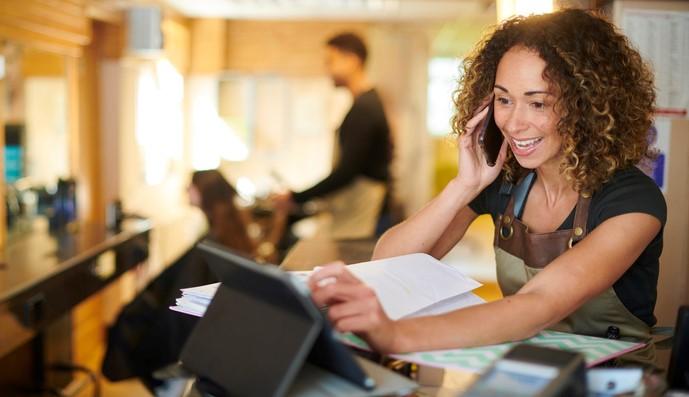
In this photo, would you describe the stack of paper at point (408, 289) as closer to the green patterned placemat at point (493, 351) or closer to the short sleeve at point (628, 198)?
the green patterned placemat at point (493, 351)

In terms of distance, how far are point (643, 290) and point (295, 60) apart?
6.69 metres

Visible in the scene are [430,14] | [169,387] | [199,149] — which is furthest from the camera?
[199,149]

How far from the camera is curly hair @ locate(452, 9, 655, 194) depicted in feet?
4.93

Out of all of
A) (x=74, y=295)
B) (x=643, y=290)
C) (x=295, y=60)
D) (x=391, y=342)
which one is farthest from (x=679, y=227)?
(x=295, y=60)

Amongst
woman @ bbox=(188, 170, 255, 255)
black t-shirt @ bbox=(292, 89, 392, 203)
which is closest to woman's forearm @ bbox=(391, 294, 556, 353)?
woman @ bbox=(188, 170, 255, 255)

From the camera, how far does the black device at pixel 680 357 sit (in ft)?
3.78

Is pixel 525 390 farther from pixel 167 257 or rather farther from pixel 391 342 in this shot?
pixel 167 257

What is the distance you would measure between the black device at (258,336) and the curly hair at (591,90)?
688 mm

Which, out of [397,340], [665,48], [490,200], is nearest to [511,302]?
[397,340]

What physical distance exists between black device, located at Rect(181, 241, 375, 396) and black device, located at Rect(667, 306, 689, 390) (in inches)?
17.4

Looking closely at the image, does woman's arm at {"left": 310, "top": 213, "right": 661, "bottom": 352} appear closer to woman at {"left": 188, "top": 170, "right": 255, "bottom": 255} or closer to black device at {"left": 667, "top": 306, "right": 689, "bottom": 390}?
black device at {"left": 667, "top": 306, "right": 689, "bottom": 390}

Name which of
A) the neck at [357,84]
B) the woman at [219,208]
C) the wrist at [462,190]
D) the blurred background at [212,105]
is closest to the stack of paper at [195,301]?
the wrist at [462,190]

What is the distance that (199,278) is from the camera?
3.14m

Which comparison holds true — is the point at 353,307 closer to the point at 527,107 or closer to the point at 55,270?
the point at 527,107
